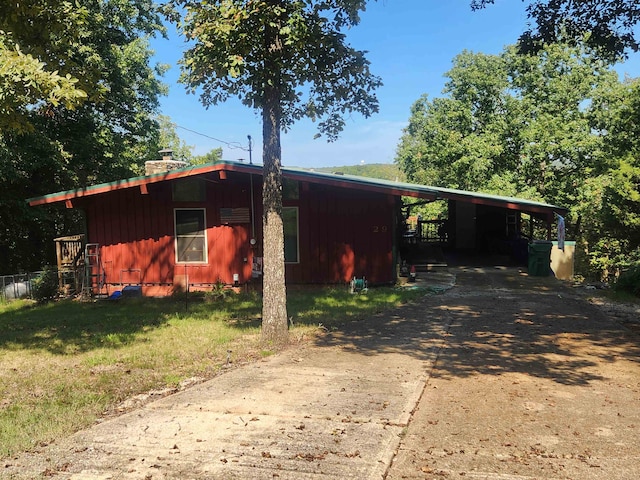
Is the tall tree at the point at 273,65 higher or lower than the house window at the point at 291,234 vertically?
higher

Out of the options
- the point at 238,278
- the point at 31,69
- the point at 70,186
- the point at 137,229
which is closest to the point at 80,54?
the point at 70,186

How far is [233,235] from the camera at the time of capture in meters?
13.4

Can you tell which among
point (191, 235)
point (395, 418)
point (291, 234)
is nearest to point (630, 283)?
point (291, 234)

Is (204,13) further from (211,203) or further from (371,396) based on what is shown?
(211,203)

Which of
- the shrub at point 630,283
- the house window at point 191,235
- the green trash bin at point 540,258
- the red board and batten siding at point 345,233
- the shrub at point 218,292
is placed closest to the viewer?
the shrub at point 630,283

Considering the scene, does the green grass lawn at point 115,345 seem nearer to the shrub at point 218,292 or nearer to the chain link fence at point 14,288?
the shrub at point 218,292

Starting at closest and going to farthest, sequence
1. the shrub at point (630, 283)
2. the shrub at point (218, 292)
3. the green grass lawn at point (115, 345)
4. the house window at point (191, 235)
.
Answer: the green grass lawn at point (115, 345), the shrub at point (630, 283), the shrub at point (218, 292), the house window at point (191, 235)

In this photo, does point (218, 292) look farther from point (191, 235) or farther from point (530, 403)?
point (530, 403)

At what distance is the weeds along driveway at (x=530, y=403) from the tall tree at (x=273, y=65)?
9.89ft

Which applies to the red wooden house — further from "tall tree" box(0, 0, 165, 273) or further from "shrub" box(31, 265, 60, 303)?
"tall tree" box(0, 0, 165, 273)

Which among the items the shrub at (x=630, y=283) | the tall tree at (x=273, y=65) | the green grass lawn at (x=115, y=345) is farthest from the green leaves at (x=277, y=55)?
the shrub at (x=630, y=283)

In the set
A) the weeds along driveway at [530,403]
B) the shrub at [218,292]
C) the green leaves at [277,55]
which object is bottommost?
the weeds along driveway at [530,403]

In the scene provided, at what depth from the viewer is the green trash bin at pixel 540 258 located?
576 inches

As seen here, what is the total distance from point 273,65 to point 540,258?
11.3m
